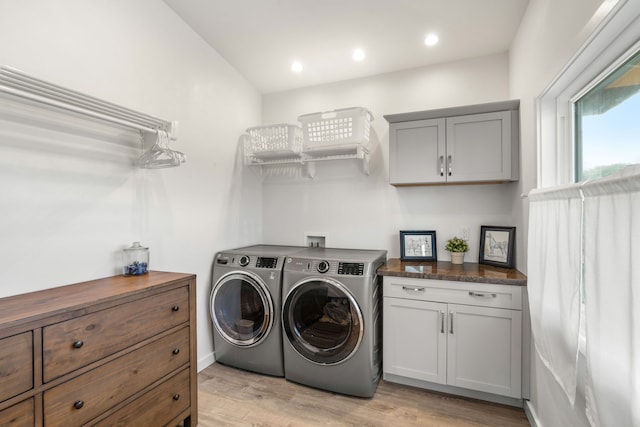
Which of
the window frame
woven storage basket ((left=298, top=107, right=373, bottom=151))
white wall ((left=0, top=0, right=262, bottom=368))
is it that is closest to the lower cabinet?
the window frame

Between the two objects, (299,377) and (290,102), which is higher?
(290,102)

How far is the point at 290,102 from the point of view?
3.30 meters

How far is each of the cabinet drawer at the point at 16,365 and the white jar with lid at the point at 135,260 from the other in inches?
28.8

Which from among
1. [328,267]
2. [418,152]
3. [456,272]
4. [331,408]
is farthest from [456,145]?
[331,408]

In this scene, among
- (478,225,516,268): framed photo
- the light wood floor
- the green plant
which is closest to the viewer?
the light wood floor

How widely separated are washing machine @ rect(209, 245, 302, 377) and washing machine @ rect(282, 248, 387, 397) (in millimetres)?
95

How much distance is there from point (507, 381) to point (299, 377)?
→ 1.45 meters

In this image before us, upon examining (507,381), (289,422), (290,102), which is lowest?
(289,422)

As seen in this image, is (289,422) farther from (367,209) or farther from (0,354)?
(367,209)

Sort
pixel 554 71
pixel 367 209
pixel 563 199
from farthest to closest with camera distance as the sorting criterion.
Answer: pixel 367 209 < pixel 554 71 < pixel 563 199

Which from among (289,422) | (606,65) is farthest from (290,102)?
(289,422)

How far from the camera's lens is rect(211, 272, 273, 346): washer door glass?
→ 242 cm

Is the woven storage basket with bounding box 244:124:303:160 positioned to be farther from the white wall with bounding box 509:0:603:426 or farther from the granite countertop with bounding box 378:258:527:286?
the white wall with bounding box 509:0:603:426

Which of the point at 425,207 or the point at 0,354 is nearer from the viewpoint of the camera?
the point at 0,354
